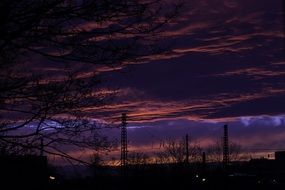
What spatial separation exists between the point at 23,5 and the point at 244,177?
3425cm

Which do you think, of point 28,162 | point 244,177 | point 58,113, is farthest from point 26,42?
point 244,177

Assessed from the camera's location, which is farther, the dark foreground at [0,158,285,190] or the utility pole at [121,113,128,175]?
the utility pole at [121,113,128,175]

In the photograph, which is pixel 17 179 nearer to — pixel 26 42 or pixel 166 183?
pixel 26 42

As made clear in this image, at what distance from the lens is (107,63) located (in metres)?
8.45

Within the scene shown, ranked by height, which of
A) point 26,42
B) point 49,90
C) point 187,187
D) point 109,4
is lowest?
point 187,187

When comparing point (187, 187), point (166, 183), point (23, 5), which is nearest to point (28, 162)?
point (23, 5)

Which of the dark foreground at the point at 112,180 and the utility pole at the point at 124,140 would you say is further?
the utility pole at the point at 124,140

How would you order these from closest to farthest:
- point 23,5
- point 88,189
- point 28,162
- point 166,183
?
point 23,5 → point 28,162 → point 88,189 → point 166,183

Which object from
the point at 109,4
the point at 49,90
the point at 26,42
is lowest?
the point at 49,90

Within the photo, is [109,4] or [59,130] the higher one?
[109,4]

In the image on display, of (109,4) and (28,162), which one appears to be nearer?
(109,4)

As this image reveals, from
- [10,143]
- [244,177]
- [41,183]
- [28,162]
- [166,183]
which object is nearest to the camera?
[10,143]

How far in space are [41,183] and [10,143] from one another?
537 cm

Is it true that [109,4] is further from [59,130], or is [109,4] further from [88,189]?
[88,189]
